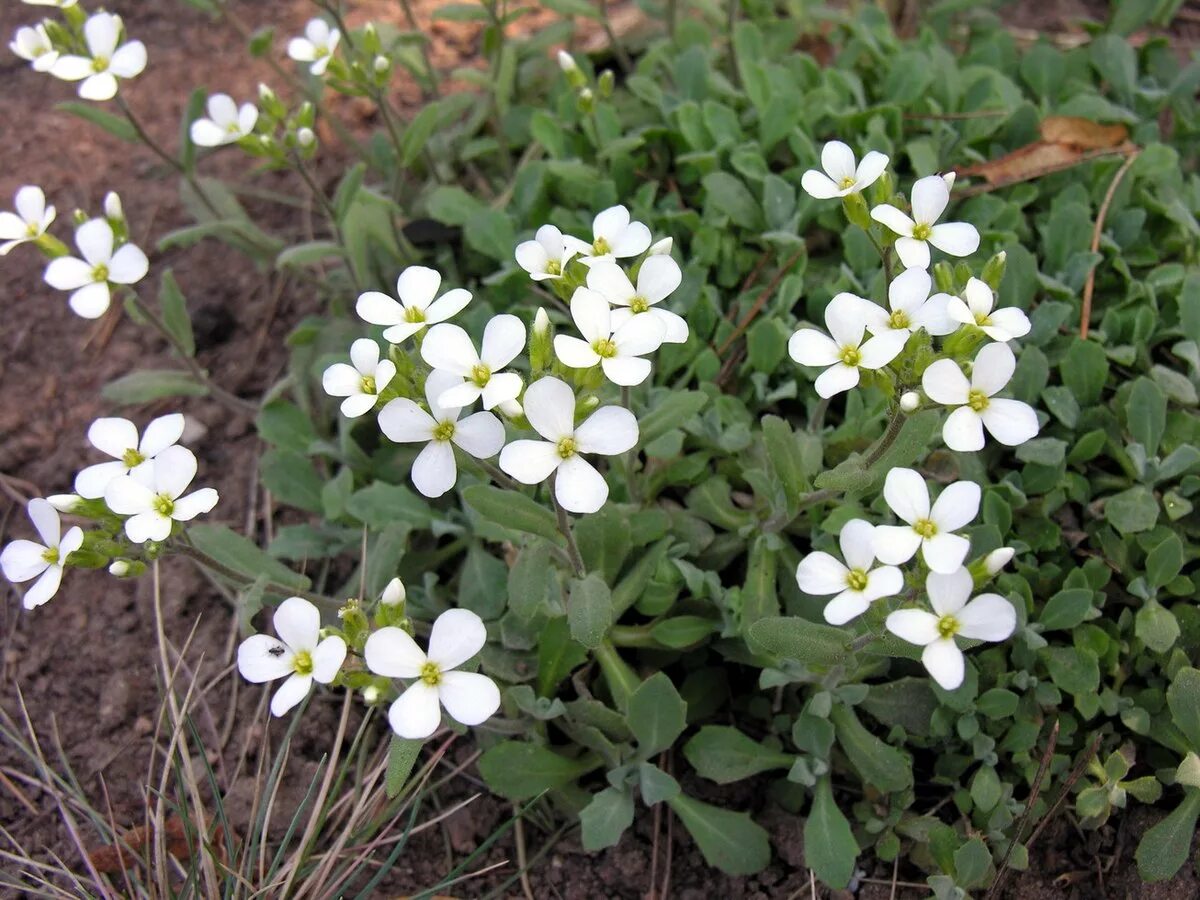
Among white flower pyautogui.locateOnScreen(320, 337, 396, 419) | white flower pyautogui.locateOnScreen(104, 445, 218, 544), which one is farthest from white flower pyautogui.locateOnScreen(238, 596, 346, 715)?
white flower pyautogui.locateOnScreen(320, 337, 396, 419)

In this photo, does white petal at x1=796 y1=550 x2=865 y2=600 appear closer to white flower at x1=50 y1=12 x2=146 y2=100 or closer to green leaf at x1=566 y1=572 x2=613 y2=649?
green leaf at x1=566 y1=572 x2=613 y2=649

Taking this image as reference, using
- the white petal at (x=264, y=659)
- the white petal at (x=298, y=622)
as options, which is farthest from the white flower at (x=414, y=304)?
the white petal at (x=264, y=659)

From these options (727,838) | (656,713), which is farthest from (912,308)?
(727,838)

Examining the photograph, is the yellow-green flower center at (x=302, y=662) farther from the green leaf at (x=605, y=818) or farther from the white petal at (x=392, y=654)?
the green leaf at (x=605, y=818)

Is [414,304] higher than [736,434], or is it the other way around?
[414,304]

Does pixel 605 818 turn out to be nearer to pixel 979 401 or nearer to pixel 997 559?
pixel 997 559

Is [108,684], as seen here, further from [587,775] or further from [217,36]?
[217,36]

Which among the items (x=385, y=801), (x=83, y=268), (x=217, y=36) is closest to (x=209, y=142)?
(x=83, y=268)
